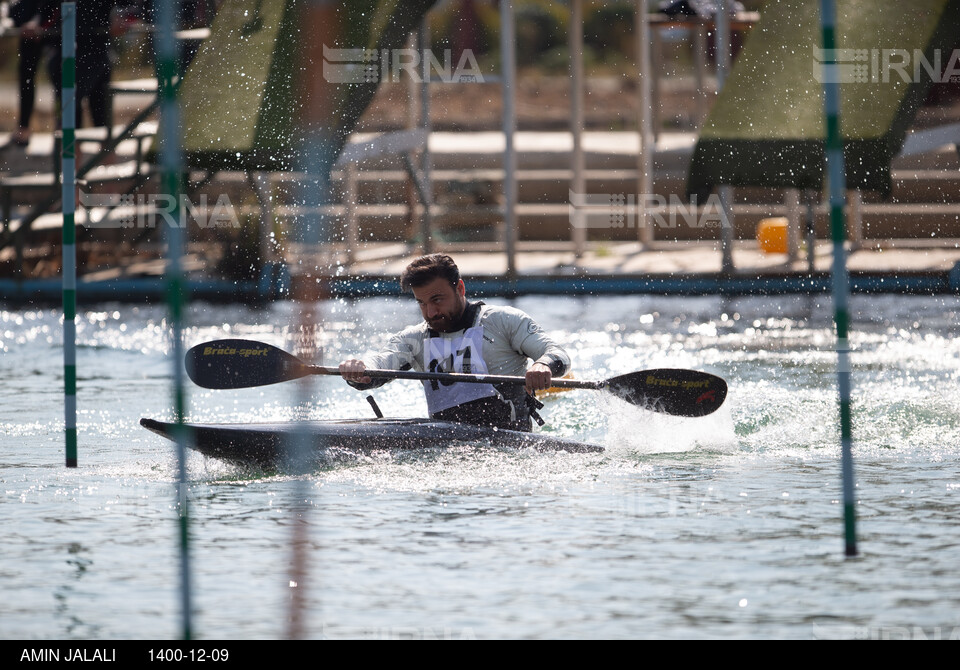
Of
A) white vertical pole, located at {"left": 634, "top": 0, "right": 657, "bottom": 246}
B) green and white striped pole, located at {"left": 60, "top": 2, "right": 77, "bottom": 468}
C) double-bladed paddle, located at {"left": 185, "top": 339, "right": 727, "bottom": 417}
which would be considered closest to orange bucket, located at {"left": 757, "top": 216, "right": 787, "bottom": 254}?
white vertical pole, located at {"left": 634, "top": 0, "right": 657, "bottom": 246}

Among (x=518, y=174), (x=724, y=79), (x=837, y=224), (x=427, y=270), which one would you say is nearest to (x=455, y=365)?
(x=427, y=270)

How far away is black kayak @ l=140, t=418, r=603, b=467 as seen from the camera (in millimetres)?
6879

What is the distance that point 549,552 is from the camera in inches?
215

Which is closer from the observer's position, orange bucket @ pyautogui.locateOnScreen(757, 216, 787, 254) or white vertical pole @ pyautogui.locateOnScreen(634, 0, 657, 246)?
white vertical pole @ pyautogui.locateOnScreen(634, 0, 657, 246)

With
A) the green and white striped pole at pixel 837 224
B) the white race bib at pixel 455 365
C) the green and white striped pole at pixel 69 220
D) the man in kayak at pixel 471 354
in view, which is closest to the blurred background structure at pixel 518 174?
the man in kayak at pixel 471 354

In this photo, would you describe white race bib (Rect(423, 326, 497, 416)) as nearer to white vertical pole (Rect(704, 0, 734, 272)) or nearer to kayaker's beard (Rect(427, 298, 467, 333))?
kayaker's beard (Rect(427, 298, 467, 333))

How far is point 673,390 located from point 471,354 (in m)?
0.89

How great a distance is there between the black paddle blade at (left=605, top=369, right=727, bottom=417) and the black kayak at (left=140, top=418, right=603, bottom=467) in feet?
1.16

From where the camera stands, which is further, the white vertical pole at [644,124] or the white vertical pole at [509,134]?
the white vertical pole at [644,124]

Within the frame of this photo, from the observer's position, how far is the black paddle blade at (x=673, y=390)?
7.25 metres

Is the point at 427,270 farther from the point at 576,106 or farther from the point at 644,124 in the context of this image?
the point at 644,124

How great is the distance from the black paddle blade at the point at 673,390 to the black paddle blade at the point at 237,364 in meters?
1.44
